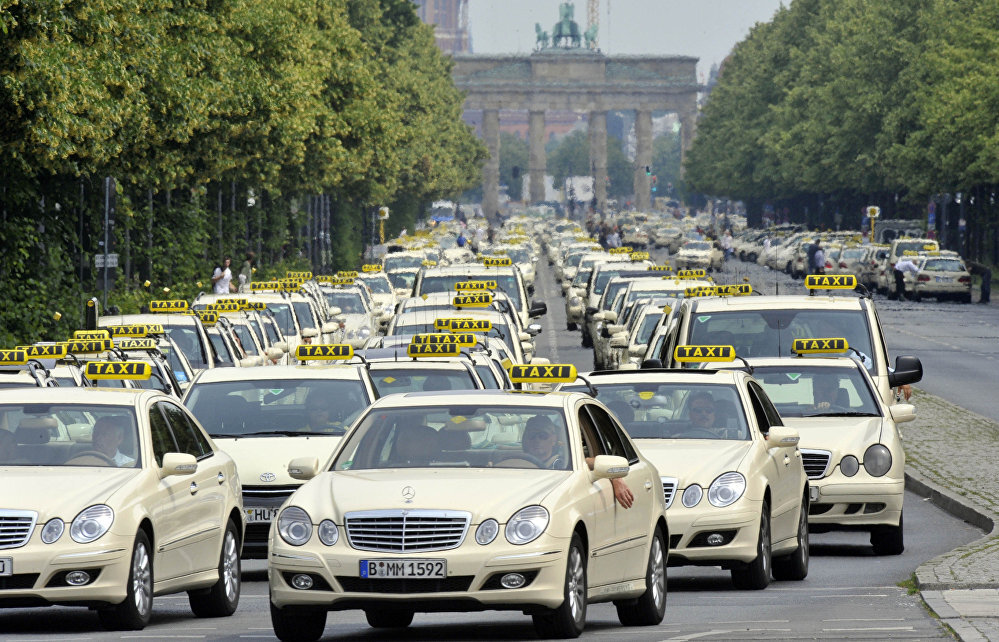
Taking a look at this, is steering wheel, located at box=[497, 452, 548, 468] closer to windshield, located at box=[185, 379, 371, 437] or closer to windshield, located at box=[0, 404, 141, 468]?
windshield, located at box=[0, 404, 141, 468]

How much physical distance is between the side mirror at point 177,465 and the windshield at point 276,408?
12.3 feet

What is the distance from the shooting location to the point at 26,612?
502 inches

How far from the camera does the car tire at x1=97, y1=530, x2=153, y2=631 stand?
437 inches

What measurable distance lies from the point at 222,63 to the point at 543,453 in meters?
29.4

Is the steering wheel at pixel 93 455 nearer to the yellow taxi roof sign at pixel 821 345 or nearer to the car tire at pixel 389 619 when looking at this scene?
the car tire at pixel 389 619

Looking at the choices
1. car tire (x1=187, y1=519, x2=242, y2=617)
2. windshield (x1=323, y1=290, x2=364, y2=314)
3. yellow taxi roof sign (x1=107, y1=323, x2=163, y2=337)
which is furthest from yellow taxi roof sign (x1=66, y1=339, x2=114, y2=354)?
windshield (x1=323, y1=290, x2=364, y2=314)

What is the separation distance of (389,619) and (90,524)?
166 cm

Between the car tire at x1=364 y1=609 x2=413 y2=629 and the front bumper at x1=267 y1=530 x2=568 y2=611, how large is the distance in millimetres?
1098

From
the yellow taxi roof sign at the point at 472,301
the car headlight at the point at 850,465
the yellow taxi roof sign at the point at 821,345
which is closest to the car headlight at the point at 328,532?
the car headlight at the point at 850,465

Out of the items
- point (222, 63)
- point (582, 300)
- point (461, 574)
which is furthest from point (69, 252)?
point (461, 574)

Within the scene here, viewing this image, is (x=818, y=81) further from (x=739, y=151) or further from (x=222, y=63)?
(x=222, y=63)

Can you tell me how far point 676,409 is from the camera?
14688mm

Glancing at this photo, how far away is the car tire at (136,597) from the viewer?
11109 millimetres

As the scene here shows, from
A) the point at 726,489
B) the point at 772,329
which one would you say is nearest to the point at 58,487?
the point at 726,489
